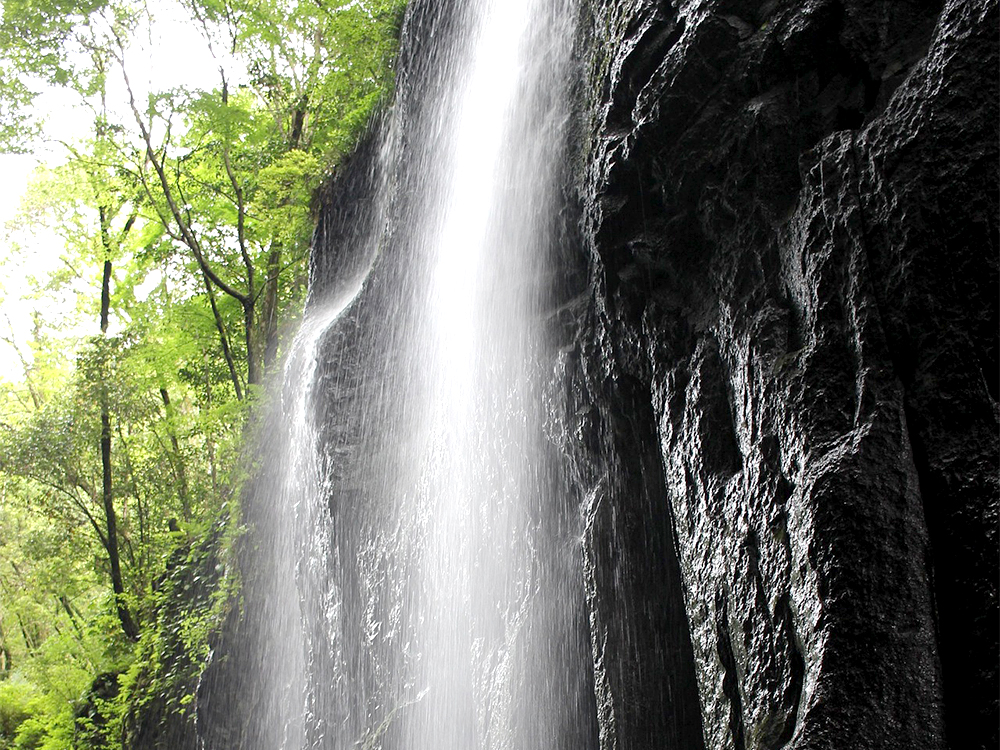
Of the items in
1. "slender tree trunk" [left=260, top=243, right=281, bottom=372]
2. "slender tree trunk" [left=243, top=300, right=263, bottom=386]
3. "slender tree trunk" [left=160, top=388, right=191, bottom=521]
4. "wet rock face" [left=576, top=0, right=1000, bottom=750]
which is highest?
"slender tree trunk" [left=260, top=243, right=281, bottom=372]

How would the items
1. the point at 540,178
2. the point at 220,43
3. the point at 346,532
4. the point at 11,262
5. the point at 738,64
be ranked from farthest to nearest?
the point at 11,262 < the point at 220,43 < the point at 346,532 < the point at 540,178 < the point at 738,64

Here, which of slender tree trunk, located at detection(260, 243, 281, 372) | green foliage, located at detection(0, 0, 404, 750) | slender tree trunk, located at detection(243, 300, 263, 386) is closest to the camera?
green foliage, located at detection(0, 0, 404, 750)

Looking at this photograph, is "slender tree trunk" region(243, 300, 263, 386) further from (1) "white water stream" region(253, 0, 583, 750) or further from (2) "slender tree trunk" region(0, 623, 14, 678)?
(2) "slender tree trunk" region(0, 623, 14, 678)

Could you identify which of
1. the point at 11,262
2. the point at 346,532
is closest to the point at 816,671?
the point at 346,532

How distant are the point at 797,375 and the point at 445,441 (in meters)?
4.73

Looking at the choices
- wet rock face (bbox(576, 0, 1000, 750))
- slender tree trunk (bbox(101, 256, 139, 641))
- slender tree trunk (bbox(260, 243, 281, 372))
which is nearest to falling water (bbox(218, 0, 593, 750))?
wet rock face (bbox(576, 0, 1000, 750))

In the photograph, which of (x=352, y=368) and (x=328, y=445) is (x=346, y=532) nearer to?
(x=328, y=445)

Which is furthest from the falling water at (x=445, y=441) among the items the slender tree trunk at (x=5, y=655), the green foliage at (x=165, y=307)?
the slender tree trunk at (x=5, y=655)

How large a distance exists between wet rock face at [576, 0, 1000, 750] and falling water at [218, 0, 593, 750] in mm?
1288

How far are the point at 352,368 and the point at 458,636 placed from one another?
12.5 ft

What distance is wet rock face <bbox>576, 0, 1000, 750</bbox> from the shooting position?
2.95 m

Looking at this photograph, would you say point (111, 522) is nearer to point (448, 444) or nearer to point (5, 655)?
point (448, 444)

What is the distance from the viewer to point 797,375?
353 centimetres

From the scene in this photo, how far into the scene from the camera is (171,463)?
16.0 meters
